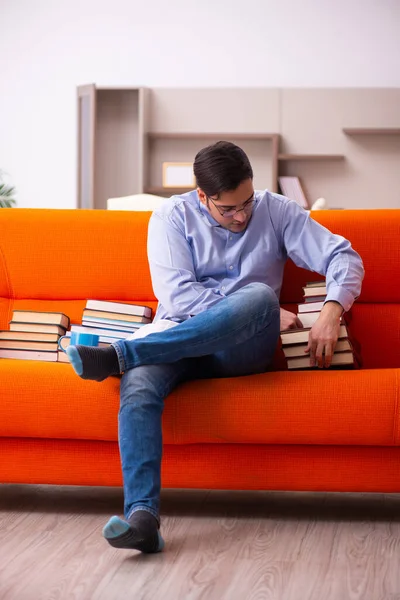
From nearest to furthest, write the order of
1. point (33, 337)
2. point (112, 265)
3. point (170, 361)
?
point (170, 361) < point (33, 337) < point (112, 265)

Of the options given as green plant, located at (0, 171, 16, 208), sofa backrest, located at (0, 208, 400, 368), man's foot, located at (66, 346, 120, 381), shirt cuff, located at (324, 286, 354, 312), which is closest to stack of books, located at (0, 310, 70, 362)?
sofa backrest, located at (0, 208, 400, 368)

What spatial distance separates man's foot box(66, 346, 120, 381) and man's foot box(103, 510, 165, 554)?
0.33 metres

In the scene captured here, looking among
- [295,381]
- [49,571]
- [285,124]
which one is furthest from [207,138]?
[49,571]

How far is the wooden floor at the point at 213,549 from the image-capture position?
1638 millimetres

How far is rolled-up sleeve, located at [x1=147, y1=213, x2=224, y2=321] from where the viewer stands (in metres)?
2.22

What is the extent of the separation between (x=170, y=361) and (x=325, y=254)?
58 cm

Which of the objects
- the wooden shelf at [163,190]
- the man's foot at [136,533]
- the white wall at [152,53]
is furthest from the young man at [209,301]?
the white wall at [152,53]

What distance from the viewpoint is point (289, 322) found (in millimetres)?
2260

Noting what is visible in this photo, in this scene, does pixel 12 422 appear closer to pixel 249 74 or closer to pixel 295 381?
pixel 295 381

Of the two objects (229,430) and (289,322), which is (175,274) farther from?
(229,430)

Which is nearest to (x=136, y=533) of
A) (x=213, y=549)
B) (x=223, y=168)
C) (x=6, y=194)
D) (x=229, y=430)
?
(x=213, y=549)

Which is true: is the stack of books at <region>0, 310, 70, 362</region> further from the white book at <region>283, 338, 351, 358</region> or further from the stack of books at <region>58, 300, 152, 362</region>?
the white book at <region>283, 338, 351, 358</region>

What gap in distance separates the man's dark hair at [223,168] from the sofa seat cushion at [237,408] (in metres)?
0.50

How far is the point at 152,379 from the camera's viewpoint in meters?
1.98
